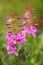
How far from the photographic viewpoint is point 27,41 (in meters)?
2.81

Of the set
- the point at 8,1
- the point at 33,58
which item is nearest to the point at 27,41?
the point at 33,58

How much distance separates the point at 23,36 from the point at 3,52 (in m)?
0.41

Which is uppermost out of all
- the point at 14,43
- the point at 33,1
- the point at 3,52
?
the point at 14,43

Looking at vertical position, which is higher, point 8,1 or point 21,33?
point 21,33

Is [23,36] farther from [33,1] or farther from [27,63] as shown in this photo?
[33,1]

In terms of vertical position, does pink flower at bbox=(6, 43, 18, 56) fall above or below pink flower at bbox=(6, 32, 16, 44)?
below

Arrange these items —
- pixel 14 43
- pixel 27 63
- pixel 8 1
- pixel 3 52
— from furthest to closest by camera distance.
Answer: pixel 8 1
pixel 3 52
pixel 27 63
pixel 14 43

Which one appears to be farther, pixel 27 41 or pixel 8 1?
pixel 8 1

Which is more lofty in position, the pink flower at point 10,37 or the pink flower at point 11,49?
the pink flower at point 10,37

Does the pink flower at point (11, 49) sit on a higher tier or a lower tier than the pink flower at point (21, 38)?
lower

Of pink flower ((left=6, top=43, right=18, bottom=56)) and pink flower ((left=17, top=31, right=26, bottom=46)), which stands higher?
pink flower ((left=17, top=31, right=26, bottom=46))

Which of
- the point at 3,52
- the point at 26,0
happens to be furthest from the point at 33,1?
the point at 3,52

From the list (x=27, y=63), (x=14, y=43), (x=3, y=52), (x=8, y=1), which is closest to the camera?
(x=14, y=43)

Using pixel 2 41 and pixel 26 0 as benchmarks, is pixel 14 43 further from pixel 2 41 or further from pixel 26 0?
pixel 26 0
